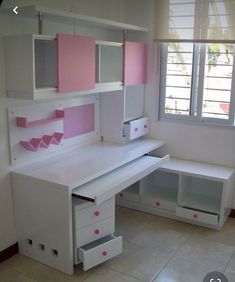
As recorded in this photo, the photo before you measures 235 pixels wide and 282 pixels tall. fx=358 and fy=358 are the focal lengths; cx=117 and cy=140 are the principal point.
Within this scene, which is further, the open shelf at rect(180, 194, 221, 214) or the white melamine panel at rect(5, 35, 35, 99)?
the open shelf at rect(180, 194, 221, 214)

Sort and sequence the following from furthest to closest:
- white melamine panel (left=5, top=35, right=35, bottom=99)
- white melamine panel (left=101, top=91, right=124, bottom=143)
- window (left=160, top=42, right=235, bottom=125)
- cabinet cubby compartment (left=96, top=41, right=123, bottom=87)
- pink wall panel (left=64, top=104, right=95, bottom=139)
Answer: white melamine panel (left=101, top=91, right=124, bottom=143), window (left=160, top=42, right=235, bottom=125), pink wall panel (left=64, top=104, right=95, bottom=139), cabinet cubby compartment (left=96, top=41, right=123, bottom=87), white melamine panel (left=5, top=35, right=35, bottom=99)

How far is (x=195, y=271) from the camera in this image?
257cm

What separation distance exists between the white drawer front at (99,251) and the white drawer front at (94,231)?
4 cm

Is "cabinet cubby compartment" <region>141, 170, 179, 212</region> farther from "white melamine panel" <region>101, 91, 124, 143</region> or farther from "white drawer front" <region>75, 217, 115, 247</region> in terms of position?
"white drawer front" <region>75, 217, 115, 247</region>

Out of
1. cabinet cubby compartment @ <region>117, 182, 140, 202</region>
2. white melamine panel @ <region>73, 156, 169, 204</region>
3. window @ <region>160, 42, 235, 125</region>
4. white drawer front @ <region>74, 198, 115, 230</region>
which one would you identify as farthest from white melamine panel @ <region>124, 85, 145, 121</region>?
white drawer front @ <region>74, 198, 115, 230</region>

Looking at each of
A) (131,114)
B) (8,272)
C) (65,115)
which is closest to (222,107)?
(131,114)

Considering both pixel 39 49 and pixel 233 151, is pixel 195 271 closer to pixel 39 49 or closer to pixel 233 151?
pixel 233 151

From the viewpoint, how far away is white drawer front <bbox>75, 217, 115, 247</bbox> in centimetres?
248

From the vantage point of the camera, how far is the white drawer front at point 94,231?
8.15ft

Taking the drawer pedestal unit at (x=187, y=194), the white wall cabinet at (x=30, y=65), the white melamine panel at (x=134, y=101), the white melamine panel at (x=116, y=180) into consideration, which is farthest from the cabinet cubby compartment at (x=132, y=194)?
the white wall cabinet at (x=30, y=65)

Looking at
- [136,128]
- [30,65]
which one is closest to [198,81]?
[136,128]

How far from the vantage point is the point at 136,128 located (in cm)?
346

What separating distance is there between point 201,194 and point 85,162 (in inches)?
52.3

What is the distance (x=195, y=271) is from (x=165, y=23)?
7.10 ft
